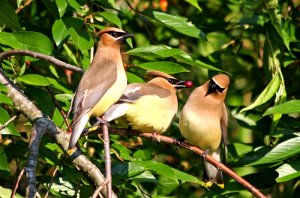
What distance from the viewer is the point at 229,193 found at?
160 inches

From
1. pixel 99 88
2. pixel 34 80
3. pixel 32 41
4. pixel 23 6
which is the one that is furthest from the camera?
pixel 23 6

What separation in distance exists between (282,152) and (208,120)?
2.42 ft

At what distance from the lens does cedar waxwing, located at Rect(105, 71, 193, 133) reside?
12.8 feet

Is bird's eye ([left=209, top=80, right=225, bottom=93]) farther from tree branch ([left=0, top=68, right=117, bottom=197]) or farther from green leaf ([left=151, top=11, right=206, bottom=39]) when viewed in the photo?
→ tree branch ([left=0, top=68, right=117, bottom=197])

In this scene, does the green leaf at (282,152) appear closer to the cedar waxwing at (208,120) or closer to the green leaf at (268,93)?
the green leaf at (268,93)

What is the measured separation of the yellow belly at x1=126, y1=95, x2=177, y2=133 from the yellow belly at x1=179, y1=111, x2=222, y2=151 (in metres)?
0.09

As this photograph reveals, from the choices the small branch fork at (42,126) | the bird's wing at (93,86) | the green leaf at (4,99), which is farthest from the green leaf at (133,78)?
the green leaf at (4,99)

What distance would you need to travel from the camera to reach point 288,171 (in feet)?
11.3

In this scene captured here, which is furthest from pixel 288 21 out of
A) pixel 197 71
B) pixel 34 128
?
pixel 34 128

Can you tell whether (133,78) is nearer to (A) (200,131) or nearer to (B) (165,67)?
(B) (165,67)

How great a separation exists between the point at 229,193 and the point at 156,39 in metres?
1.63

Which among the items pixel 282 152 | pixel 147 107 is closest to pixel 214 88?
pixel 147 107

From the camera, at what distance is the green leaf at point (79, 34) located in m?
3.56

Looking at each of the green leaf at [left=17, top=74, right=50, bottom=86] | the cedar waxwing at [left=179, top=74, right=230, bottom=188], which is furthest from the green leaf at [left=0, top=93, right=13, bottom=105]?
the cedar waxwing at [left=179, top=74, right=230, bottom=188]
